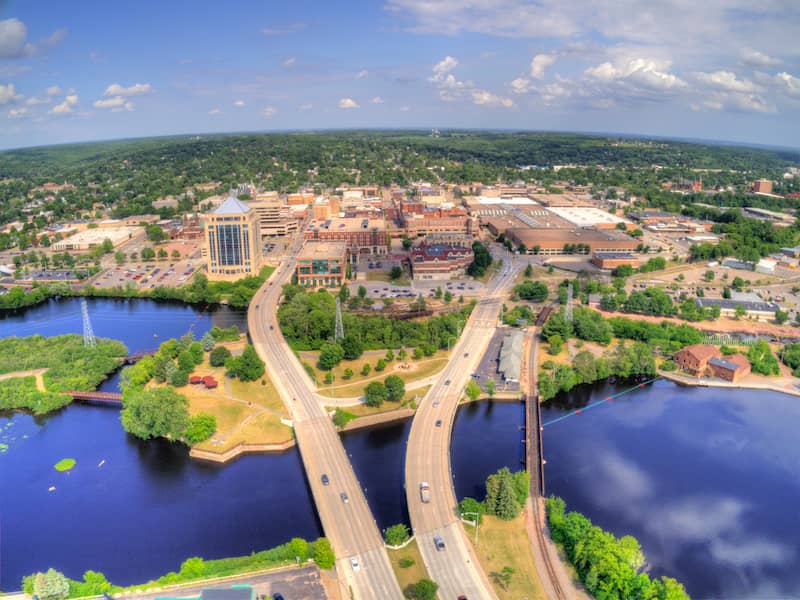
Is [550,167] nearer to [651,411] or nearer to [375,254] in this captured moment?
[375,254]

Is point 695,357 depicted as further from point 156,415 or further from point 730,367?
point 156,415

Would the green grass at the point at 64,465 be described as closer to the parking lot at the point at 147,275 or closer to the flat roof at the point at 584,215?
the parking lot at the point at 147,275

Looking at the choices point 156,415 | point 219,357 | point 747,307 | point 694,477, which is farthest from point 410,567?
point 747,307

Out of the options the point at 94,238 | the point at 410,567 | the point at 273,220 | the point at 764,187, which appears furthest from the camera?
the point at 764,187

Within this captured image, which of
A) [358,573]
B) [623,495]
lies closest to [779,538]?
[623,495]

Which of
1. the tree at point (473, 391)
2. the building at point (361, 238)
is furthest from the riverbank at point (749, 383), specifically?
the building at point (361, 238)

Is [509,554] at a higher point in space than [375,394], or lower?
Answer: lower
